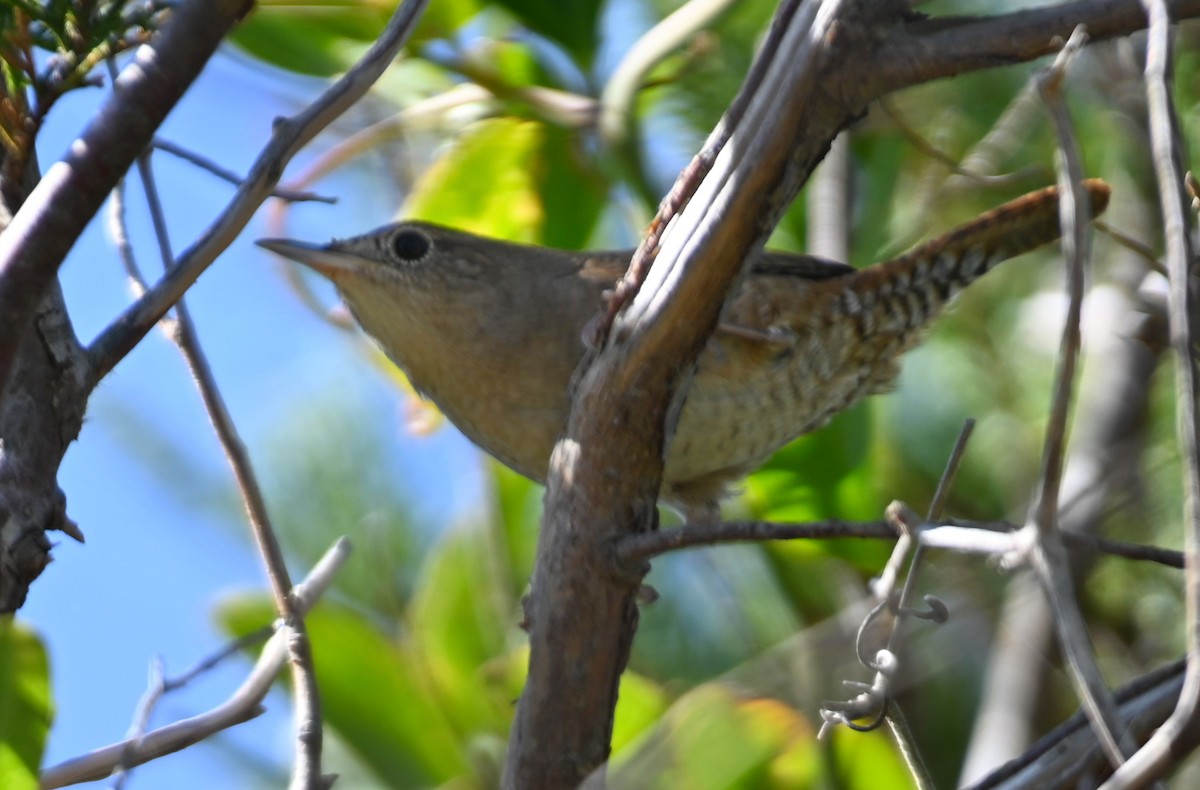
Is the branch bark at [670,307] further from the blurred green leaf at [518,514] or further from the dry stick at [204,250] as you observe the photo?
the blurred green leaf at [518,514]

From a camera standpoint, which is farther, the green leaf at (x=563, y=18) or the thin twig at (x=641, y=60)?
the green leaf at (x=563, y=18)

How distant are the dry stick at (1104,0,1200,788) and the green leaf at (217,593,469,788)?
1782 mm

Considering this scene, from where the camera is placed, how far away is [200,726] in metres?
1.25

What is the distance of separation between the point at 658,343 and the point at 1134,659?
71.5 inches

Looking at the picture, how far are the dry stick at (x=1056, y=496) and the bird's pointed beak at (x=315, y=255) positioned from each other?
141 centimetres

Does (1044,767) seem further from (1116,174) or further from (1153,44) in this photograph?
(1116,174)

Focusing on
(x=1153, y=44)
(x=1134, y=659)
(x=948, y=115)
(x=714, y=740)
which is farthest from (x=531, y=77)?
(x=1153, y=44)

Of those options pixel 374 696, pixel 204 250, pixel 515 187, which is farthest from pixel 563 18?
pixel 204 250

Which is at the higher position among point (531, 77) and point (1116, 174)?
point (531, 77)

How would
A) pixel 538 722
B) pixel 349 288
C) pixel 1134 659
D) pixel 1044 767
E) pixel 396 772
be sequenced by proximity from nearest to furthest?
1. pixel 1044 767
2. pixel 538 722
3. pixel 349 288
4. pixel 396 772
5. pixel 1134 659

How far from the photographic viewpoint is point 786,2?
127 cm

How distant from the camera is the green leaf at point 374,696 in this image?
95.7 inches

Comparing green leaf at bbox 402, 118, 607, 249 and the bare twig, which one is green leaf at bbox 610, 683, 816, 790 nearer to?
the bare twig

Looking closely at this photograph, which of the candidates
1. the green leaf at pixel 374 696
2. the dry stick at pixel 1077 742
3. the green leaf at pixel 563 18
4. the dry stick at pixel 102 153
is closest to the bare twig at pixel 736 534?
the dry stick at pixel 1077 742
